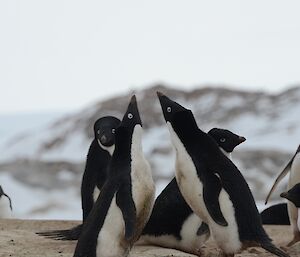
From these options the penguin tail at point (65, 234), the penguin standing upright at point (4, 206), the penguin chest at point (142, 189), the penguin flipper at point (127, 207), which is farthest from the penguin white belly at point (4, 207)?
the penguin flipper at point (127, 207)

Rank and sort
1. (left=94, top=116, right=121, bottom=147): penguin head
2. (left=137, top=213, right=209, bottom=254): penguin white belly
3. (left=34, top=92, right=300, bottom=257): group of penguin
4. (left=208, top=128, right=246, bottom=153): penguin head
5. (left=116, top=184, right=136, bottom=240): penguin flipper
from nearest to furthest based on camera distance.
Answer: (left=116, top=184, right=136, bottom=240): penguin flipper
(left=34, top=92, right=300, bottom=257): group of penguin
(left=208, top=128, right=246, bottom=153): penguin head
(left=137, top=213, right=209, bottom=254): penguin white belly
(left=94, top=116, right=121, bottom=147): penguin head

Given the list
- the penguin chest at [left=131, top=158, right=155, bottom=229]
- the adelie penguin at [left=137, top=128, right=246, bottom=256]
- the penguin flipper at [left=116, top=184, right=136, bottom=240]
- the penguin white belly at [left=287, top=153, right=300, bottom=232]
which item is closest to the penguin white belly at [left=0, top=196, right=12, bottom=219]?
the adelie penguin at [left=137, top=128, right=246, bottom=256]

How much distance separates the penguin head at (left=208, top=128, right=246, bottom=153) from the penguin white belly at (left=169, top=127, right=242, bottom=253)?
430 millimetres

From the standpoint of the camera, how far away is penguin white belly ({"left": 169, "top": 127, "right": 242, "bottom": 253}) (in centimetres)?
470

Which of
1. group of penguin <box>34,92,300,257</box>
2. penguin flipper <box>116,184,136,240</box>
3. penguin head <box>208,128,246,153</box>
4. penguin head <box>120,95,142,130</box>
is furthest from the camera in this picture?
penguin head <box>208,128,246,153</box>

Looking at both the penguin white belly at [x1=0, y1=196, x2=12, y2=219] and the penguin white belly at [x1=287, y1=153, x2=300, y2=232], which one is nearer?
the penguin white belly at [x1=287, y1=153, x2=300, y2=232]

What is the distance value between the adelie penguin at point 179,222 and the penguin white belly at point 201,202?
18.3 inches

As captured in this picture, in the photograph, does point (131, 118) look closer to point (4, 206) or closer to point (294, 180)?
point (294, 180)

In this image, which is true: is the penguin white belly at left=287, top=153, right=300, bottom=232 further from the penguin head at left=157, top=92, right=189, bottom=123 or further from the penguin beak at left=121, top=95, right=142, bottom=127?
the penguin beak at left=121, top=95, right=142, bottom=127

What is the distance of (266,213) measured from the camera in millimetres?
7703

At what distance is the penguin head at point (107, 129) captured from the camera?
18.2 feet

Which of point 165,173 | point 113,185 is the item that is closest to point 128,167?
point 113,185

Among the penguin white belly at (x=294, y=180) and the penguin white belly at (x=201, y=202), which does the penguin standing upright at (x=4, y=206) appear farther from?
the penguin white belly at (x=201, y=202)

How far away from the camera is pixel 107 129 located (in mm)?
5559
